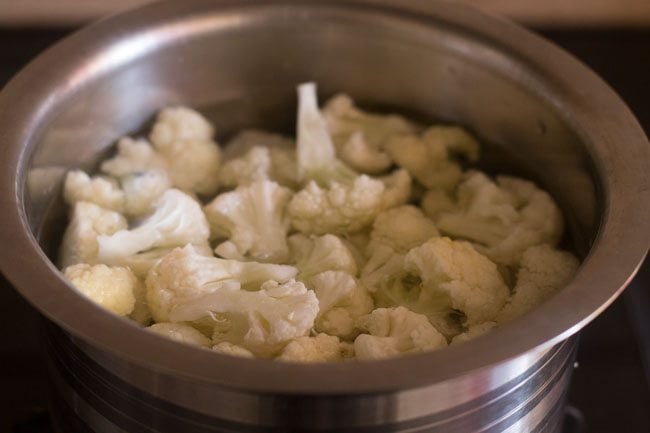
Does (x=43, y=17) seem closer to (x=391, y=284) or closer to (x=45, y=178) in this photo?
(x=45, y=178)

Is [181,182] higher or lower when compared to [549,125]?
lower

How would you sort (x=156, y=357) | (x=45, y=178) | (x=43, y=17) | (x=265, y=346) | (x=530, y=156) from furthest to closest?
(x=43, y=17)
(x=530, y=156)
(x=45, y=178)
(x=265, y=346)
(x=156, y=357)

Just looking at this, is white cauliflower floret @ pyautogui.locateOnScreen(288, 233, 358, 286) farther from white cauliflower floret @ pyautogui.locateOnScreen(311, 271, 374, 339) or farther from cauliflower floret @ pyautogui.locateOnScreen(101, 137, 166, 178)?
cauliflower floret @ pyautogui.locateOnScreen(101, 137, 166, 178)

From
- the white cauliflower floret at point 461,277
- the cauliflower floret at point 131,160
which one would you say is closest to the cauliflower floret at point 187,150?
the cauliflower floret at point 131,160

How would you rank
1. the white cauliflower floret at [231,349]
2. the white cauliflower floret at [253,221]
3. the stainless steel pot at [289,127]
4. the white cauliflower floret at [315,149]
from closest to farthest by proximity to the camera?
1. the stainless steel pot at [289,127]
2. the white cauliflower floret at [231,349]
3. the white cauliflower floret at [253,221]
4. the white cauliflower floret at [315,149]

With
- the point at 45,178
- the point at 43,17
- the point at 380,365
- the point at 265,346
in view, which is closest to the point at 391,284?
the point at 265,346

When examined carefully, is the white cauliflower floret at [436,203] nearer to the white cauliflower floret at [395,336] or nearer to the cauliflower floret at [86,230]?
the white cauliflower floret at [395,336]

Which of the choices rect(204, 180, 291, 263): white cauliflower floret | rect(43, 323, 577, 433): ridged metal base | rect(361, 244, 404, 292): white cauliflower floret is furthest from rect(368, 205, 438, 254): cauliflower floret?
rect(43, 323, 577, 433): ridged metal base
